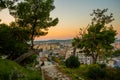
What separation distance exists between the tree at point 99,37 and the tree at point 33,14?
14224 mm

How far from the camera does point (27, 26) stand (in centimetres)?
3092

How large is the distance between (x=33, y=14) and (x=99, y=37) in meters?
17.1

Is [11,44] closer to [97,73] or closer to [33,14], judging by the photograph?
[33,14]

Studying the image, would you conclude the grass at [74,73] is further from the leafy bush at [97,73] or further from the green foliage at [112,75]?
the green foliage at [112,75]

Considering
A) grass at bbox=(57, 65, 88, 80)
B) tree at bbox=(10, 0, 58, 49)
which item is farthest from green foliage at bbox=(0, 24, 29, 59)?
grass at bbox=(57, 65, 88, 80)

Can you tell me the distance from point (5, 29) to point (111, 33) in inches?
883

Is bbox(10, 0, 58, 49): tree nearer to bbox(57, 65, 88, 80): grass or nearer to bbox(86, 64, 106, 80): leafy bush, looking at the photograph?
bbox(57, 65, 88, 80): grass

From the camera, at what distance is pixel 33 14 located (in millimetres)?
29984

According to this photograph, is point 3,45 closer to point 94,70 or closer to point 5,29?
point 5,29

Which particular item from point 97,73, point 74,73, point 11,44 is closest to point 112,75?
point 97,73

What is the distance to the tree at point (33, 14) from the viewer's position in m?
29.7

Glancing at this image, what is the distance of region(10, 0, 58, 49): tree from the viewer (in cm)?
2970

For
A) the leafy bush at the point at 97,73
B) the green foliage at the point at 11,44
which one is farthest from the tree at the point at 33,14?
the leafy bush at the point at 97,73

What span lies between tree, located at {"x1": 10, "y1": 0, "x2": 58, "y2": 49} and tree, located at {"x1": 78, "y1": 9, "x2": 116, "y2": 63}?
14.2 metres
